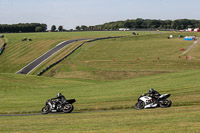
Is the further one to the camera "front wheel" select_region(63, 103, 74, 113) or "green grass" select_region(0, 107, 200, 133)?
"front wheel" select_region(63, 103, 74, 113)

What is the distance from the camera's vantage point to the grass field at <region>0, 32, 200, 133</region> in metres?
16.5

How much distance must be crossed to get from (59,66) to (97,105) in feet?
153

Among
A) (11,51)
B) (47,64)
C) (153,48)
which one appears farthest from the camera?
(11,51)

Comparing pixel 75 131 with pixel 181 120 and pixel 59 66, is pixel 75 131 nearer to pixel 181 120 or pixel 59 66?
pixel 181 120

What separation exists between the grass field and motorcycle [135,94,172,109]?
0.97 metres

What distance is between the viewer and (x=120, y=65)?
67.6 metres

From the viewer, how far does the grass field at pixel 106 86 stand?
16.5 m

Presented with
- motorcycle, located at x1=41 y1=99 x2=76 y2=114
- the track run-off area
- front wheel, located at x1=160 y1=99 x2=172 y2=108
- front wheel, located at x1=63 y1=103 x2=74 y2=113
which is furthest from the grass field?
the track run-off area

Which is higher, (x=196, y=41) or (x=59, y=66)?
(x=196, y=41)

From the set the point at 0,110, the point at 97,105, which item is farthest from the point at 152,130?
the point at 0,110

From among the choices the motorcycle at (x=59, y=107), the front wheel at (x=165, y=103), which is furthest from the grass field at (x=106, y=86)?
the front wheel at (x=165, y=103)

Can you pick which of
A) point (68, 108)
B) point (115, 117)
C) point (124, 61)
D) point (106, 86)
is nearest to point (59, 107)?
point (68, 108)

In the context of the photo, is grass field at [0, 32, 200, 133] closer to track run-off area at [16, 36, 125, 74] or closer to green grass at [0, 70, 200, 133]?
green grass at [0, 70, 200, 133]

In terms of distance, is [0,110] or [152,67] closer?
[0,110]
